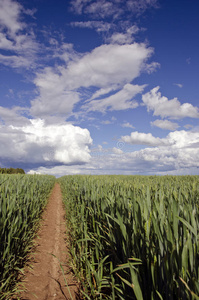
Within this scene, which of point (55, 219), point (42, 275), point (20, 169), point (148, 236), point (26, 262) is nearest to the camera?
point (148, 236)

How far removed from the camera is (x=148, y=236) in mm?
2012

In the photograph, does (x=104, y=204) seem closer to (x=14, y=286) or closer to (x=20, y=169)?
(x=14, y=286)

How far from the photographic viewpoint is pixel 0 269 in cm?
329

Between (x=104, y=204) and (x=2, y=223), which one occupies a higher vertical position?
(x=104, y=204)

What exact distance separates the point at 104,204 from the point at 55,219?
21.5 ft

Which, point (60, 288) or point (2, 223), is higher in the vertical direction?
point (2, 223)

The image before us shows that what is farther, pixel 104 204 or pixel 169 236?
pixel 104 204

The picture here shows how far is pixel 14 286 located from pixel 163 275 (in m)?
3.03

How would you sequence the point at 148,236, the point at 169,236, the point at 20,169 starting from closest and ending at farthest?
the point at 169,236, the point at 148,236, the point at 20,169

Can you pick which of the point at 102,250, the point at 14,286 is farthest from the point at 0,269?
the point at 102,250

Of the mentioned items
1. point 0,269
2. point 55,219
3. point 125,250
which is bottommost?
point 55,219

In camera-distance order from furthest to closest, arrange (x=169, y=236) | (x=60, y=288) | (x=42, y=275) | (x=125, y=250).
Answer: (x=42, y=275) < (x=60, y=288) < (x=125, y=250) < (x=169, y=236)

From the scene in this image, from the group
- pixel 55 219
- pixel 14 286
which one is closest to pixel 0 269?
pixel 14 286

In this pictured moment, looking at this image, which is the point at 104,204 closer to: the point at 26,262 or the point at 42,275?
the point at 42,275
